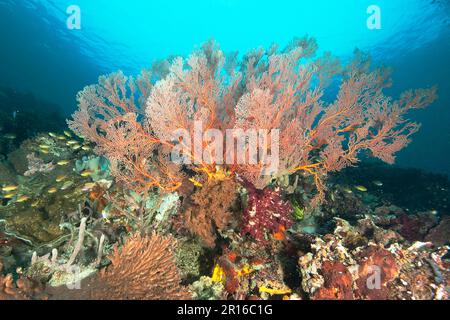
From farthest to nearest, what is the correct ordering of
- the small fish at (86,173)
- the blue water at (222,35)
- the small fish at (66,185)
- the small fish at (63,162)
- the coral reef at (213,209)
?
1. the blue water at (222,35)
2. the small fish at (63,162)
3. the small fish at (86,173)
4. the small fish at (66,185)
5. the coral reef at (213,209)

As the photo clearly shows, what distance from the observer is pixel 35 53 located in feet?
144

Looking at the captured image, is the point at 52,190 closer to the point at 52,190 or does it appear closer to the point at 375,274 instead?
the point at 52,190

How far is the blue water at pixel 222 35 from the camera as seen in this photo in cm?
3156

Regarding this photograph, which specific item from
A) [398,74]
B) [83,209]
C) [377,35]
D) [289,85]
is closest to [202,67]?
[289,85]

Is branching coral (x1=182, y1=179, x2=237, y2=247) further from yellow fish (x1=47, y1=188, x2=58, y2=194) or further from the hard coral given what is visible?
yellow fish (x1=47, y1=188, x2=58, y2=194)

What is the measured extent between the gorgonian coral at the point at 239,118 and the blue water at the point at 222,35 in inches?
Answer: 1148

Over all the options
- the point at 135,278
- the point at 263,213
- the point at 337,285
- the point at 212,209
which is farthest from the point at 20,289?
the point at 337,285

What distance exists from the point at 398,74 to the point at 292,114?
4393cm

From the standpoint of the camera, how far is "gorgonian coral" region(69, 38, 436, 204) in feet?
15.2

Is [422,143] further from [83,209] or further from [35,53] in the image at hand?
[35,53]

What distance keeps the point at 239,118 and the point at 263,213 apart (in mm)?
1940

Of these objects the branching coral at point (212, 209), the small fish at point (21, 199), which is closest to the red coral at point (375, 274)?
the branching coral at point (212, 209)

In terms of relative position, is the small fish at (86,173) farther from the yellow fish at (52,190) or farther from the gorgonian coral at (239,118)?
the gorgonian coral at (239,118)

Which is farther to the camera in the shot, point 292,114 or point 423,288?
point 292,114
